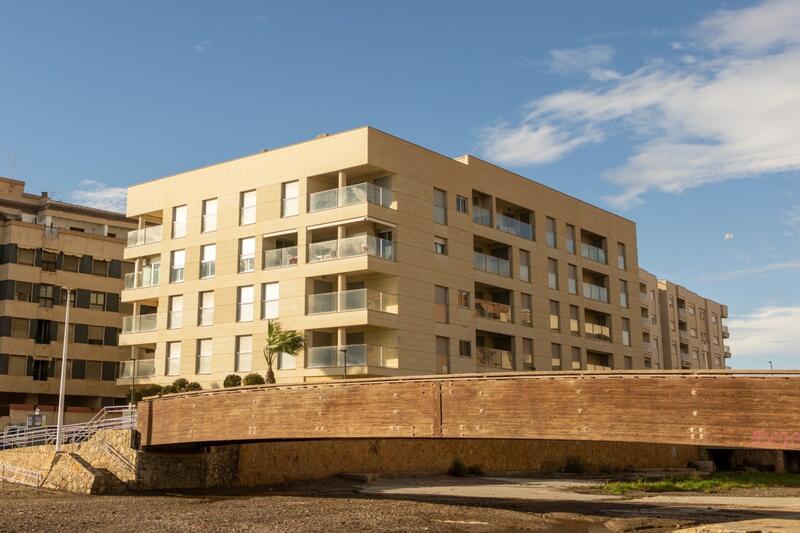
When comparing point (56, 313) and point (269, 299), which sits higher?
point (56, 313)

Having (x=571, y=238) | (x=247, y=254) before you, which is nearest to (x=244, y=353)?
(x=247, y=254)

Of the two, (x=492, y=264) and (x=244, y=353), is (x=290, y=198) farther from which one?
(x=492, y=264)

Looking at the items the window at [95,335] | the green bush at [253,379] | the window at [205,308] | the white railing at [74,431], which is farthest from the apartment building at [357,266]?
the white railing at [74,431]

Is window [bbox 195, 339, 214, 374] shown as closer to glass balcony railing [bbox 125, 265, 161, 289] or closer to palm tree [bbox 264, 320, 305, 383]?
glass balcony railing [bbox 125, 265, 161, 289]

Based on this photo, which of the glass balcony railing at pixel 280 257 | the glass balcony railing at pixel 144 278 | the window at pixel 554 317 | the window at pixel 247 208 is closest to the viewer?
the glass balcony railing at pixel 280 257

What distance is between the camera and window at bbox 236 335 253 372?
164ft

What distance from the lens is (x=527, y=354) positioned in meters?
55.7

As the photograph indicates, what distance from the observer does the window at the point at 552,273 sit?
58906 millimetres

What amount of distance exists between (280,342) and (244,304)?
677 centimetres

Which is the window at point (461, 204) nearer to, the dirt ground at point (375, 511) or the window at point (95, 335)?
the dirt ground at point (375, 511)

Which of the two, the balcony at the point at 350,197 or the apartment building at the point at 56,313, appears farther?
the apartment building at the point at 56,313

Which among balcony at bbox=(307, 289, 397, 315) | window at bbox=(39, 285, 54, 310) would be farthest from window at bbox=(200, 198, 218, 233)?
window at bbox=(39, 285, 54, 310)

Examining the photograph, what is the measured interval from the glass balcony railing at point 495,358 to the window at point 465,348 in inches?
31.5

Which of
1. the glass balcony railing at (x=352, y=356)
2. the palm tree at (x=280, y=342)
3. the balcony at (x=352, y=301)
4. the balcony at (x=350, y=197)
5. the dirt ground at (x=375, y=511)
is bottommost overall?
the dirt ground at (x=375, y=511)
